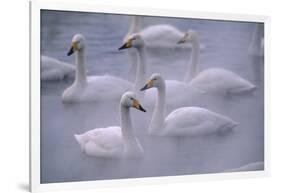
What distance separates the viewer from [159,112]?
3.62 m

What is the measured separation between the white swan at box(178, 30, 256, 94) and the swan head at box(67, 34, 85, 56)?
0.66m

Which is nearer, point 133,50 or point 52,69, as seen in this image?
point 52,69

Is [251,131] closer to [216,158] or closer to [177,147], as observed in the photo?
[216,158]

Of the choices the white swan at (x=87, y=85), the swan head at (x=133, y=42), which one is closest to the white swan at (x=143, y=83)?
the swan head at (x=133, y=42)

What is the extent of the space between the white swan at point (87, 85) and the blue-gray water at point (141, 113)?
0.12 feet

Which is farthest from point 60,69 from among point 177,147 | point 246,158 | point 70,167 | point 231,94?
point 246,158

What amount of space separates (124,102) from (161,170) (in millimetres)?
Result: 511

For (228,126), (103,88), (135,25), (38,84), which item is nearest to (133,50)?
(135,25)

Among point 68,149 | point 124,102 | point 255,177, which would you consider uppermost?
point 124,102

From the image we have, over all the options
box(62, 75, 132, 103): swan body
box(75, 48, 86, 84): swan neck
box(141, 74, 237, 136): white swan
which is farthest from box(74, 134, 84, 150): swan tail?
box(141, 74, 237, 136): white swan

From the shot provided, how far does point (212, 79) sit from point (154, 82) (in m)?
0.43

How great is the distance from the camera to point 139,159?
141 inches

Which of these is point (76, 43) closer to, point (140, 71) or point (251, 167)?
point (140, 71)

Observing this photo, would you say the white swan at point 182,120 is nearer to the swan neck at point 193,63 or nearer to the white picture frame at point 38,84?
the swan neck at point 193,63
